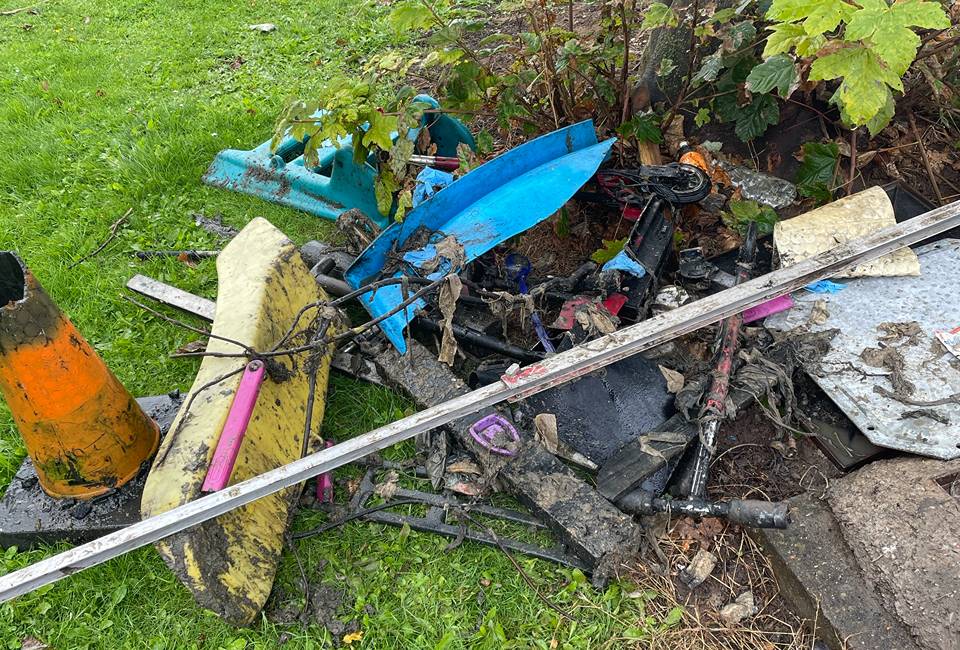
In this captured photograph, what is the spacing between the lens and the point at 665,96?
154 inches

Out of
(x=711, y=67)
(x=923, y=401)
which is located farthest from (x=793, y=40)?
(x=923, y=401)

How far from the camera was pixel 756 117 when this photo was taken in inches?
141

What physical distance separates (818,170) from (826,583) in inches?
90.3

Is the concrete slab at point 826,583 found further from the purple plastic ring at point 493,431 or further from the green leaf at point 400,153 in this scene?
the green leaf at point 400,153

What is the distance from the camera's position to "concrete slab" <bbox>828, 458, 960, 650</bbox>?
82.4 inches

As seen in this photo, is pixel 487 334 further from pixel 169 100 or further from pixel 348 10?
pixel 348 10

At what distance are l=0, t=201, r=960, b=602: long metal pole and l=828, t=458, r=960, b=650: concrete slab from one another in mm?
835

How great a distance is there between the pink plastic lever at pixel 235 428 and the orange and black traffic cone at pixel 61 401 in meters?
0.59

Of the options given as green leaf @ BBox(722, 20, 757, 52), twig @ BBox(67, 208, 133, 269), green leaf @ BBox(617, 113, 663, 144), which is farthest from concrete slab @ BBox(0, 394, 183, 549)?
green leaf @ BBox(722, 20, 757, 52)

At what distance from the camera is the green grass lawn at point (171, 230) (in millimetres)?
2424

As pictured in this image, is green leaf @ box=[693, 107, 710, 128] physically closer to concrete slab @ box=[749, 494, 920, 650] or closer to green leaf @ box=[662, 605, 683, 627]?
concrete slab @ box=[749, 494, 920, 650]

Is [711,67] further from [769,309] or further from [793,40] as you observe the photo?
[769,309]

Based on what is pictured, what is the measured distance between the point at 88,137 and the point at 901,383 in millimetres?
5977

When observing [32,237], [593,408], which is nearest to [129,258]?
[32,237]
